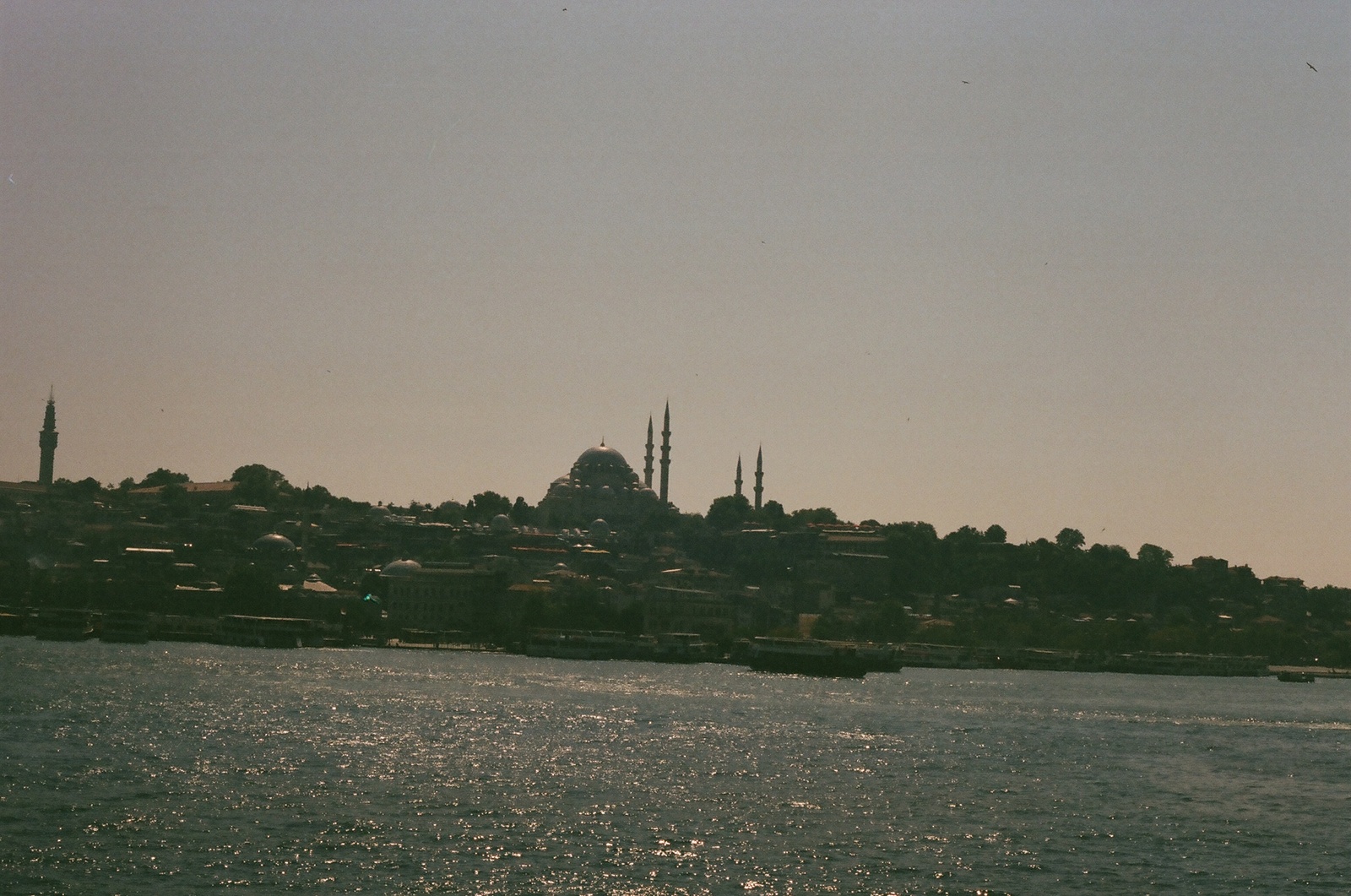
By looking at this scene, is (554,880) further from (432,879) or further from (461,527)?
(461,527)

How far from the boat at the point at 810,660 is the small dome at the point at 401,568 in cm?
3691

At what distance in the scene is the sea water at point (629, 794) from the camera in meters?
21.7

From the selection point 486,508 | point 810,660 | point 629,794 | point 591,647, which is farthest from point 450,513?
point 629,794

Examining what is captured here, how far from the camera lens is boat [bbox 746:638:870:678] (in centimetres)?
7600

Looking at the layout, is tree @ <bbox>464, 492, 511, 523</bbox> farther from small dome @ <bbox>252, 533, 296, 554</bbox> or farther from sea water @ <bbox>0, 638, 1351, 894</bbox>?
sea water @ <bbox>0, 638, 1351, 894</bbox>

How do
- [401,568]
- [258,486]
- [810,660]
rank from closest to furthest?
[810,660], [401,568], [258,486]

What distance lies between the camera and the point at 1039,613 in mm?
123312

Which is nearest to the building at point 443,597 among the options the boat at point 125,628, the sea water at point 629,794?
the boat at point 125,628

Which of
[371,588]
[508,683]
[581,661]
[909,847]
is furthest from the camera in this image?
[371,588]

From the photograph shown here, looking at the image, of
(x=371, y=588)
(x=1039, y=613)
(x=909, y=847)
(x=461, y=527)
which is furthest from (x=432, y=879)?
(x=461, y=527)

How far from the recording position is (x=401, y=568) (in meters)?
113

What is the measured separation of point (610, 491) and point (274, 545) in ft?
133

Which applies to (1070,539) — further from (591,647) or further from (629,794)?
(629,794)

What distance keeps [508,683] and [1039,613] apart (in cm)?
7057
